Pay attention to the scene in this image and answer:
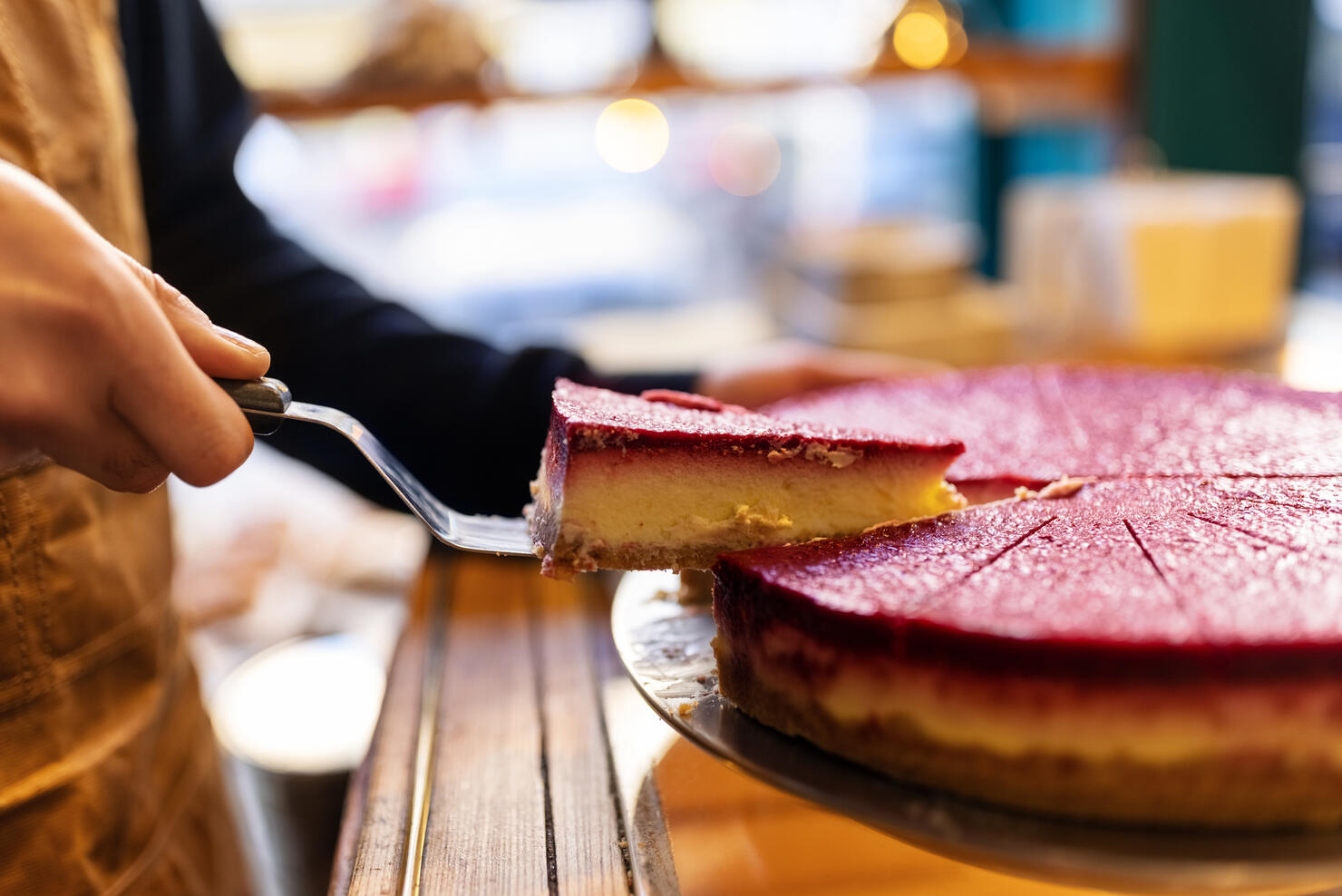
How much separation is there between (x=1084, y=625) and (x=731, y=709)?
0.29m

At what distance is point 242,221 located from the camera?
Result: 4.67ft

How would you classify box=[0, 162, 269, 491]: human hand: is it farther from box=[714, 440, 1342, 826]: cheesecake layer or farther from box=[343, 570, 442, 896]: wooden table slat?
box=[714, 440, 1342, 826]: cheesecake layer

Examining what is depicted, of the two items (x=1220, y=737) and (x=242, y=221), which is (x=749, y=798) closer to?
(x=1220, y=737)

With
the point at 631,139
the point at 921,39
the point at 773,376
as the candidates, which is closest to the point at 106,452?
the point at 773,376

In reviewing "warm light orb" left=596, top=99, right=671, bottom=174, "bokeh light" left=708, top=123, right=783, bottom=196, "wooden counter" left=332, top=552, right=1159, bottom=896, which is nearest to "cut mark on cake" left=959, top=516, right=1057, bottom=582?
"wooden counter" left=332, top=552, right=1159, bottom=896

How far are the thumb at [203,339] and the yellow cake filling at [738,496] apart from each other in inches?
10.9

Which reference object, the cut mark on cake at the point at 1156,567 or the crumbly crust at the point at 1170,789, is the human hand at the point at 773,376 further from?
the crumbly crust at the point at 1170,789

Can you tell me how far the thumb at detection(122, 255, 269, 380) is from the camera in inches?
30.4

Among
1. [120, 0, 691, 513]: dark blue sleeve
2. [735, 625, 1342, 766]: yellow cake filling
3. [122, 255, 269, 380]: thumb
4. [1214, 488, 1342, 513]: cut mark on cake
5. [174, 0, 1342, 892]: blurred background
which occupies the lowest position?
[735, 625, 1342, 766]: yellow cake filling

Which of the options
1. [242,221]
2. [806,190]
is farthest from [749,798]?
[806,190]

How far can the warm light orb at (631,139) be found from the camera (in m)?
→ 3.47

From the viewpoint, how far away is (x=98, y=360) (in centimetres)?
70

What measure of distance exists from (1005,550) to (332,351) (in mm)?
898

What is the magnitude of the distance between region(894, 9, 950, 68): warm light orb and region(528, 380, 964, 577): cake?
180cm
